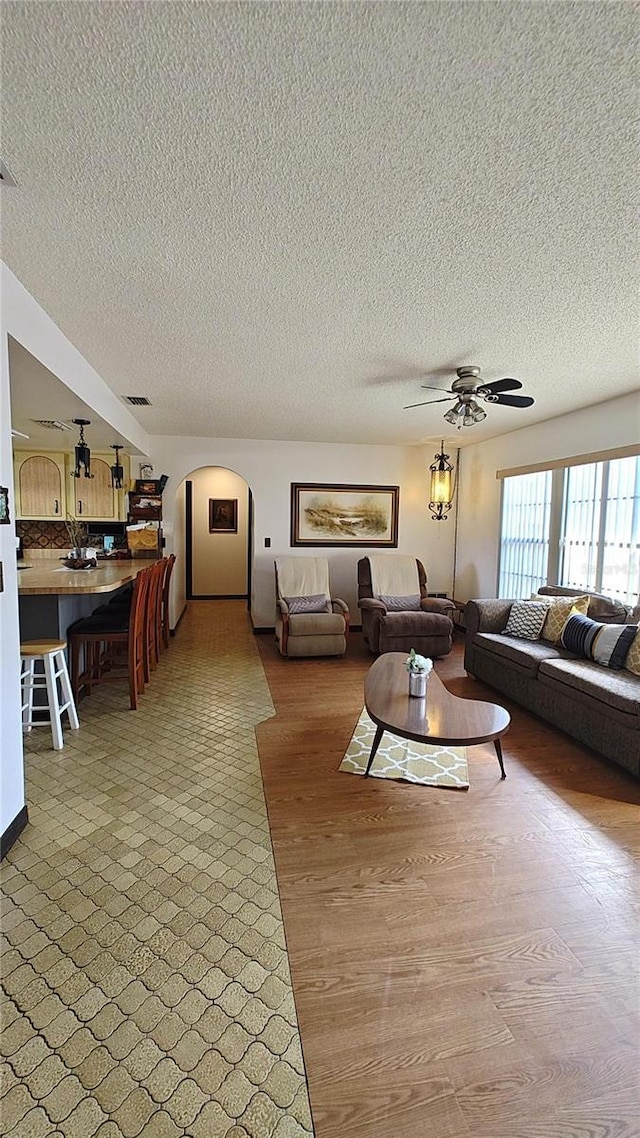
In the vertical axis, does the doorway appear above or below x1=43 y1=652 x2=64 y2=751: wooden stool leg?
above

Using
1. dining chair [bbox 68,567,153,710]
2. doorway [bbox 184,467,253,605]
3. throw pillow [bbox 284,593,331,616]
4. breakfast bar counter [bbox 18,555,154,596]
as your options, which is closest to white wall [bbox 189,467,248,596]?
doorway [bbox 184,467,253,605]

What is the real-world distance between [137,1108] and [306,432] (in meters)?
5.52

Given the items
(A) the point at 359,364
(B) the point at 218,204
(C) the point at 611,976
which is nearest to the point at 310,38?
(B) the point at 218,204

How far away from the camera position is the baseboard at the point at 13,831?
2.04 metres

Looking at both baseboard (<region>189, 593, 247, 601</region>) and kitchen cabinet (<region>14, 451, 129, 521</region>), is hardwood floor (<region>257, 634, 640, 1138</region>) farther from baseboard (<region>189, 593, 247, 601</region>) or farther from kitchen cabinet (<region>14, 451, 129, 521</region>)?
baseboard (<region>189, 593, 247, 601</region>)

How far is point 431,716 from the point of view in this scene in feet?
8.63

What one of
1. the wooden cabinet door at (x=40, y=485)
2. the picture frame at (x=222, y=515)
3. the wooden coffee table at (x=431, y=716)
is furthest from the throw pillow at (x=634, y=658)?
the picture frame at (x=222, y=515)

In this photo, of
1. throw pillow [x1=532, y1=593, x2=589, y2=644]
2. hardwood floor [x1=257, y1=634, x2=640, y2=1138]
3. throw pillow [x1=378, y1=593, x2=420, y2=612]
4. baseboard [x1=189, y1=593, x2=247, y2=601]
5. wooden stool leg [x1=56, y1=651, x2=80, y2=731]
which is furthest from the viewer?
baseboard [x1=189, y1=593, x2=247, y2=601]

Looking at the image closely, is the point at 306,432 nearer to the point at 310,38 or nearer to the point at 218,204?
the point at 218,204

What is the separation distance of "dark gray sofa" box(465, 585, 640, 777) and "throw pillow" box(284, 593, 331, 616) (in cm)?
177

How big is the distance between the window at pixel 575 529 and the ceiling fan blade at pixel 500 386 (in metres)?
1.64

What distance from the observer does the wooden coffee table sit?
2402 mm

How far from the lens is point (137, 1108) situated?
117 cm

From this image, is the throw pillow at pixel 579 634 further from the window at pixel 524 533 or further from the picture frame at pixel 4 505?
the picture frame at pixel 4 505
